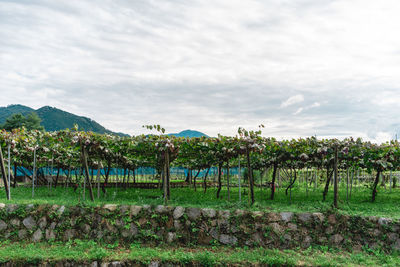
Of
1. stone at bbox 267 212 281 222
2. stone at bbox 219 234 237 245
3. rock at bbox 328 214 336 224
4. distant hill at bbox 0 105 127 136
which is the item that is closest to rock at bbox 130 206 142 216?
stone at bbox 219 234 237 245

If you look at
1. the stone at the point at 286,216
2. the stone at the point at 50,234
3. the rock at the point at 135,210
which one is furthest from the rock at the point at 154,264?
the stone at the point at 286,216

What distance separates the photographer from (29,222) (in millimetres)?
7316

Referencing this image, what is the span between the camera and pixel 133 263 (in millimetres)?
5914

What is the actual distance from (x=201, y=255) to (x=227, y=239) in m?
1.14

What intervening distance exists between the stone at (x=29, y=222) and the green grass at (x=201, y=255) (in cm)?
66

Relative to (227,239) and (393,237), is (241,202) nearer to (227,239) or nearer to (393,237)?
(227,239)

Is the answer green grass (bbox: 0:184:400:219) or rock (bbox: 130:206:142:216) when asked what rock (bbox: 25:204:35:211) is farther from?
rock (bbox: 130:206:142:216)

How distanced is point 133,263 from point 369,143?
816cm

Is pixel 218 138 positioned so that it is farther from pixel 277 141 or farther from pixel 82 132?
pixel 82 132

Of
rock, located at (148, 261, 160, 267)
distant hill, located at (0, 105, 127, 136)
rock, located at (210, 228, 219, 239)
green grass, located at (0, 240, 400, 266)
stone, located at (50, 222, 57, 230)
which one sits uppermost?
distant hill, located at (0, 105, 127, 136)

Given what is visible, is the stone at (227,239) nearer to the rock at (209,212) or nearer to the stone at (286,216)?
the rock at (209,212)

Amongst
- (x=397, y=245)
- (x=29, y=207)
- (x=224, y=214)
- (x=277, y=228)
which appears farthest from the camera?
(x=29, y=207)

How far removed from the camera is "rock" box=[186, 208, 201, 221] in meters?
7.03

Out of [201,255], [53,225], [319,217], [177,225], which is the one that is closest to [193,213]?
[177,225]
